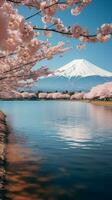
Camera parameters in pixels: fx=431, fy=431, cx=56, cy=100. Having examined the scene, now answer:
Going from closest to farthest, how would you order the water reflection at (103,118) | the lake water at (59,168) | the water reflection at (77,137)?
1. the lake water at (59,168)
2. the water reflection at (77,137)
3. the water reflection at (103,118)

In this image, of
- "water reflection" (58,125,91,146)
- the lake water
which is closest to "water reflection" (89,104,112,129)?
"water reflection" (58,125,91,146)

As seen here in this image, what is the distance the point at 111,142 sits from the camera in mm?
24859

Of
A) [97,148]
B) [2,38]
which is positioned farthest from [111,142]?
[2,38]

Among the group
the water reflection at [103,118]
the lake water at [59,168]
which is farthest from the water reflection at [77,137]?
the water reflection at [103,118]

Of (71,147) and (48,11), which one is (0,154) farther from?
(48,11)

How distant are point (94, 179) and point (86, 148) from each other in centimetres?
822

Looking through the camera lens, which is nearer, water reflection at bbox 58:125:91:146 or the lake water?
the lake water

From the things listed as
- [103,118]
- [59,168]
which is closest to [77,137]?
[59,168]

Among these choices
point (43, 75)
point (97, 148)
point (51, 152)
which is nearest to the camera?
point (43, 75)

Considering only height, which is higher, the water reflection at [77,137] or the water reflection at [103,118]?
the water reflection at [103,118]

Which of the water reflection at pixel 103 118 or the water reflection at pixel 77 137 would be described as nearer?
the water reflection at pixel 77 137

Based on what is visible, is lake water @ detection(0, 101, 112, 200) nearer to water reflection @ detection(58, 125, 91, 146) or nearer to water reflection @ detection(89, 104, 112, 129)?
water reflection @ detection(58, 125, 91, 146)

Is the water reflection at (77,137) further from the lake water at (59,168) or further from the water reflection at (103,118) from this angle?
the water reflection at (103,118)

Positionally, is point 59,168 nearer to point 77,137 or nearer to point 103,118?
point 77,137
